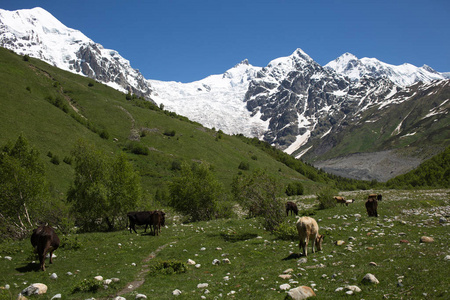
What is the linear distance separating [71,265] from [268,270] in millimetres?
11308

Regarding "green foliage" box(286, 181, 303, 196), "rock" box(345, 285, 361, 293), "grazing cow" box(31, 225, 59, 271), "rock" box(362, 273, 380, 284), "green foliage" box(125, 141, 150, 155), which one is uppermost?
"green foliage" box(125, 141, 150, 155)

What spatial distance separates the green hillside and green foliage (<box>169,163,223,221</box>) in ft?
85.9

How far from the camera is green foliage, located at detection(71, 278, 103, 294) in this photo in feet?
40.6

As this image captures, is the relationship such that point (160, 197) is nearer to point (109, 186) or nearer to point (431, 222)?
point (109, 186)

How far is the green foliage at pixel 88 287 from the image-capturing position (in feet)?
40.6

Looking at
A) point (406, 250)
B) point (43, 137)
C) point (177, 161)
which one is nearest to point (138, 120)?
point (177, 161)

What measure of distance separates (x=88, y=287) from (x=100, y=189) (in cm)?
1850

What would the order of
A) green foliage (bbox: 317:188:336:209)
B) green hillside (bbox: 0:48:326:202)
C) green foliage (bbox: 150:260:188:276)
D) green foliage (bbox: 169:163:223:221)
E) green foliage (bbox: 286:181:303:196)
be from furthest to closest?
green foliage (bbox: 286:181:303:196) → green hillside (bbox: 0:48:326:202) → green foliage (bbox: 169:163:223:221) → green foliage (bbox: 317:188:336:209) → green foliage (bbox: 150:260:188:276)

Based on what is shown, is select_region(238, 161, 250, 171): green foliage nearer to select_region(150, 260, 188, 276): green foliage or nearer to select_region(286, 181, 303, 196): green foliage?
select_region(286, 181, 303, 196): green foliage

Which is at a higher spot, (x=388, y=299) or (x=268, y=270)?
(x=388, y=299)

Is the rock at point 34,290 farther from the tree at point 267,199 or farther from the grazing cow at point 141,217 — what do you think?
the grazing cow at point 141,217

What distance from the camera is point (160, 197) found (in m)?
68.1

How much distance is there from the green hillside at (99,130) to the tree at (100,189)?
108ft

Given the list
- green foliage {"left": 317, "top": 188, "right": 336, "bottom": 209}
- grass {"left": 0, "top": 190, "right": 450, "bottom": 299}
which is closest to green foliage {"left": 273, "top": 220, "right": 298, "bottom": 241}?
grass {"left": 0, "top": 190, "right": 450, "bottom": 299}
